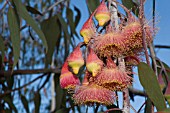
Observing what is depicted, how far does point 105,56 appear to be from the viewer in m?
0.86

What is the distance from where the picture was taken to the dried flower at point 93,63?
815mm

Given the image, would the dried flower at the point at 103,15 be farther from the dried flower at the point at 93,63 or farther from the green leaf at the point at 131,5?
the green leaf at the point at 131,5

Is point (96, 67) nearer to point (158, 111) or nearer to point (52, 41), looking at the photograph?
point (158, 111)

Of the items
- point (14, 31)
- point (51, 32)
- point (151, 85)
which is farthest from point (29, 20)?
point (51, 32)

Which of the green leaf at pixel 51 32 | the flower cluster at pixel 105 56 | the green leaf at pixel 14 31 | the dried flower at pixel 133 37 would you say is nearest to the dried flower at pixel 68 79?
the flower cluster at pixel 105 56

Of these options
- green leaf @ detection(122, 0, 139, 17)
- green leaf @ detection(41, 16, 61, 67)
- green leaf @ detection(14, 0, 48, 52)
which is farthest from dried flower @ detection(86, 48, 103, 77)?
green leaf @ detection(41, 16, 61, 67)

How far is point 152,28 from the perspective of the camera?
915 millimetres

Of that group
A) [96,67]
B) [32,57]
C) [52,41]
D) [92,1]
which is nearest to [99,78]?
[96,67]

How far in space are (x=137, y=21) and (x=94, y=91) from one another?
0.18m

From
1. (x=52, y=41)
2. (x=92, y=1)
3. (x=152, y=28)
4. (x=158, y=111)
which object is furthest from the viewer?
(x=52, y=41)

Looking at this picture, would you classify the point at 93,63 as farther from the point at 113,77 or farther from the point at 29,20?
the point at 29,20

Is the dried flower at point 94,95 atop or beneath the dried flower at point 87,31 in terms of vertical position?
beneath

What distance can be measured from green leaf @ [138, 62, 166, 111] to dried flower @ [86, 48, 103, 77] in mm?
85

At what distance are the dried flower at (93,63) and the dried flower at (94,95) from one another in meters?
0.04
